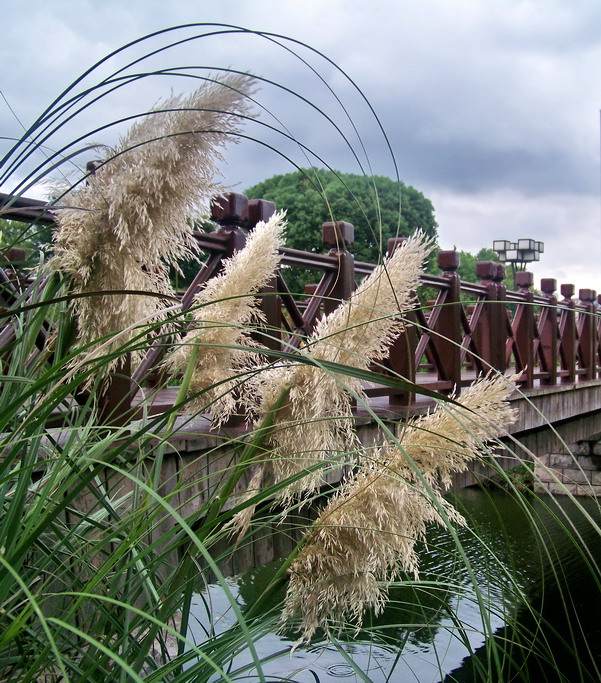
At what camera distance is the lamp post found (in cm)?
1941

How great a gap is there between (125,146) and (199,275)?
→ 2.18 meters

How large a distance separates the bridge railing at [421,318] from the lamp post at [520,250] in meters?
7.48

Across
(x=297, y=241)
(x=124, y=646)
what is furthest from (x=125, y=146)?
(x=297, y=241)

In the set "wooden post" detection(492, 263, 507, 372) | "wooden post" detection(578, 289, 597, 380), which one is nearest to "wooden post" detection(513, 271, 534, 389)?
"wooden post" detection(492, 263, 507, 372)

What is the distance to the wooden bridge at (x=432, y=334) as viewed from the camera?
199 cm

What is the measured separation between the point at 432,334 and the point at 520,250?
16206 mm

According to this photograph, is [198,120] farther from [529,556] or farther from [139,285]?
[529,556]

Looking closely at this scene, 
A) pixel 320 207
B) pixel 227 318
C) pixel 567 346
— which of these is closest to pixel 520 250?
pixel 567 346

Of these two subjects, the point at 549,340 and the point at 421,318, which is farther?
the point at 549,340

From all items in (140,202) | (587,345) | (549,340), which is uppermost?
(587,345)

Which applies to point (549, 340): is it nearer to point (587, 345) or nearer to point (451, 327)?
point (587, 345)

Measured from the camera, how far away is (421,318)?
4.23 meters

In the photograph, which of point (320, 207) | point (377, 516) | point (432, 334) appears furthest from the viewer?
point (320, 207)

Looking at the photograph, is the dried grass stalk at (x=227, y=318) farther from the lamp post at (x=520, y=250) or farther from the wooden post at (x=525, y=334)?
the lamp post at (x=520, y=250)
